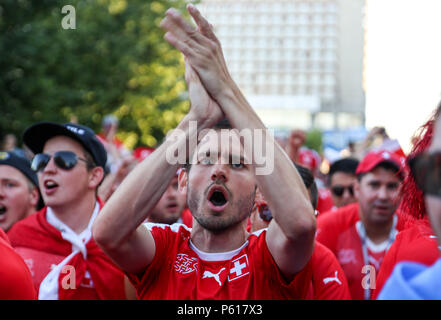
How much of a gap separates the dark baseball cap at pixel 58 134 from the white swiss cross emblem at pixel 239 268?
75.1 inches

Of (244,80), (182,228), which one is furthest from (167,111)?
(244,80)

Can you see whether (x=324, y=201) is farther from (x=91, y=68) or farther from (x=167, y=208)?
(x=91, y=68)

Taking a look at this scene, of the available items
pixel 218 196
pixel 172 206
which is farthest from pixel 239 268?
pixel 172 206

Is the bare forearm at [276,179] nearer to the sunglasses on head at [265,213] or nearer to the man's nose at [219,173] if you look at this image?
the man's nose at [219,173]

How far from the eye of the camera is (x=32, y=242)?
388 centimetres

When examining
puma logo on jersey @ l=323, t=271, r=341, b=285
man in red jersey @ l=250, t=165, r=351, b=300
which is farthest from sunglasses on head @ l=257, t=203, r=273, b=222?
puma logo on jersey @ l=323, t=271, r=341, b=285

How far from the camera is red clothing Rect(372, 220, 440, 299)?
2592mm

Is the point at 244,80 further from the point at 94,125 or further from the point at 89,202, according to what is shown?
the point at 89,202

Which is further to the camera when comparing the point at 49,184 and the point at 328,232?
the point at 328,232

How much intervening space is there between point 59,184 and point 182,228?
1447mm

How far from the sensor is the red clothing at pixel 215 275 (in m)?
2.49

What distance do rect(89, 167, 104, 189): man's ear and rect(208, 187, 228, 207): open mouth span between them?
166cm

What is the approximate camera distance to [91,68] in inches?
821

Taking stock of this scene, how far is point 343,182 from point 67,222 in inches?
156
